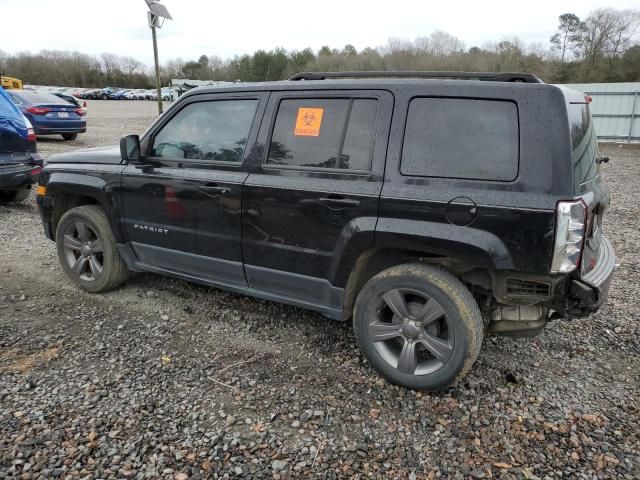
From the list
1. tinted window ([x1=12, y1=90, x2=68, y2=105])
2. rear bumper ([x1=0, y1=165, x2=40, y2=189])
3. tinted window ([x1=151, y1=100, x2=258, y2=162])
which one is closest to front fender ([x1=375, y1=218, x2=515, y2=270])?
tinted window ([x1=151, y1=100, x2=258, y2=162])

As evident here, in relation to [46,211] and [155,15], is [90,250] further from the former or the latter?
[155,15]

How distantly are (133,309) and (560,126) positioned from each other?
3448 millimetres

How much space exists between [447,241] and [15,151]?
658cm

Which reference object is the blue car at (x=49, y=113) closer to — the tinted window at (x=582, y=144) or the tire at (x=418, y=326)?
the tire at (x=418, y=326)

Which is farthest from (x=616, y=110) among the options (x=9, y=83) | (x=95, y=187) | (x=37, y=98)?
(x=9, y=83)

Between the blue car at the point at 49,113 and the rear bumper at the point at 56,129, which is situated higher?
the blue car at the point at 49,113

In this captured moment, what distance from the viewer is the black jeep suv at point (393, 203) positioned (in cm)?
269

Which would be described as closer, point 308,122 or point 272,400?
point 272,400

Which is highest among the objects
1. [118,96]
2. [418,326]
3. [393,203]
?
[118,96]

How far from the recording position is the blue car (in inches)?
556

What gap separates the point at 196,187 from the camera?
3.68 metres

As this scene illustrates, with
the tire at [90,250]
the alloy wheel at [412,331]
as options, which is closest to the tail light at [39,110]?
the tire at [90,250]

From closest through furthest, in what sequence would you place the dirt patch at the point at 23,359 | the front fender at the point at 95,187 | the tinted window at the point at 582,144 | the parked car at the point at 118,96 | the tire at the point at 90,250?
1. the tinted window at the point at 582,144
2. the dirt patch at the point at 23,359
3. the front fender at the point at 95,187
4. the tire at the point at 90,250
5. the parked car at the point at 118,96

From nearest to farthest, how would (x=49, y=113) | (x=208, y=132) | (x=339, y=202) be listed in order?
(x=339, y=202), (x=208, y=132), (x=49, y=113)
